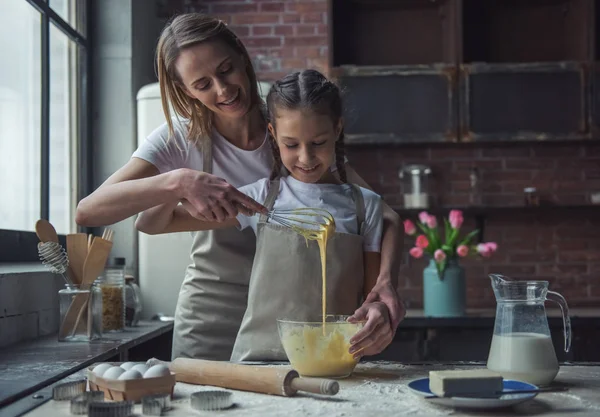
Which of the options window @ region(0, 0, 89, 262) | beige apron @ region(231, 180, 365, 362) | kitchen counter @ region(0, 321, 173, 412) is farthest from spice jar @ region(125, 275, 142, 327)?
beige apron @ region(231, 180, 365, 362)

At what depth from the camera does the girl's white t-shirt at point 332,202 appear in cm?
179

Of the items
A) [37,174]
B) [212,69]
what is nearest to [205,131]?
[212,69]

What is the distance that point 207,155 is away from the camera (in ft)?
6.54

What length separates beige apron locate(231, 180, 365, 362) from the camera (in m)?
1.66

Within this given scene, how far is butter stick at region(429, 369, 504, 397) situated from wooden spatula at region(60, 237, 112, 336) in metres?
1.35

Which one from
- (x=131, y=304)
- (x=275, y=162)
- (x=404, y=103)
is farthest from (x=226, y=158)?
(x=404, y=103)

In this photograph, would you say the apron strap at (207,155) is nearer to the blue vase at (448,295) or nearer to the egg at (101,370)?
the egg at (101,370)

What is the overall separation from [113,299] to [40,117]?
89cm

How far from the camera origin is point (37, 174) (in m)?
2.99

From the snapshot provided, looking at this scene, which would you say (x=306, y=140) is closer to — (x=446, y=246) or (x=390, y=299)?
(x=390, y=299)

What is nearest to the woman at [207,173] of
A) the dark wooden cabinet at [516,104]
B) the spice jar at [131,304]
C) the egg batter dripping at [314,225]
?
the egg batter dripping at [314,225]

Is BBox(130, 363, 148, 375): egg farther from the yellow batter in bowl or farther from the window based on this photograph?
the window

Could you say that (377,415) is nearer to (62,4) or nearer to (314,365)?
(314,365)

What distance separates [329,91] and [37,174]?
5.34 ft
